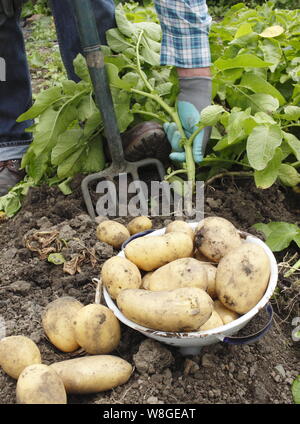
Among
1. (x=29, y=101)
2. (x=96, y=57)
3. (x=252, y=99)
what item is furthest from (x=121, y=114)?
(x=29, y=101)

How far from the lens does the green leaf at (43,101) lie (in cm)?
240

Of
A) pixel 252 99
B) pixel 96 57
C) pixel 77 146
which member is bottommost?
pixel 77 146

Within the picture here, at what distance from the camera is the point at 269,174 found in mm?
2109

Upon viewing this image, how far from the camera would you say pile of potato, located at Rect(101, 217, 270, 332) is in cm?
141

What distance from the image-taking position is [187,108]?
95.8 inches

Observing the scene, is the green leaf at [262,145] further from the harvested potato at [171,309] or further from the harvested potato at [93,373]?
the harvested potato at [93,373]

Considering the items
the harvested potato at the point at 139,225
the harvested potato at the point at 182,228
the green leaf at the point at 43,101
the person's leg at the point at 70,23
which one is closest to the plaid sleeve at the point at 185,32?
the person's leg at the point at 70,23

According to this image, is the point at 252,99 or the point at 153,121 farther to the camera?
the point at 153,121

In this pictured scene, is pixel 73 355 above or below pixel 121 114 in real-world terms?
below

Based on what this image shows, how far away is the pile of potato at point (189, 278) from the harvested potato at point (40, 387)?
279 millimetres

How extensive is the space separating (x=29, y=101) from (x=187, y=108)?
3.82 ft
